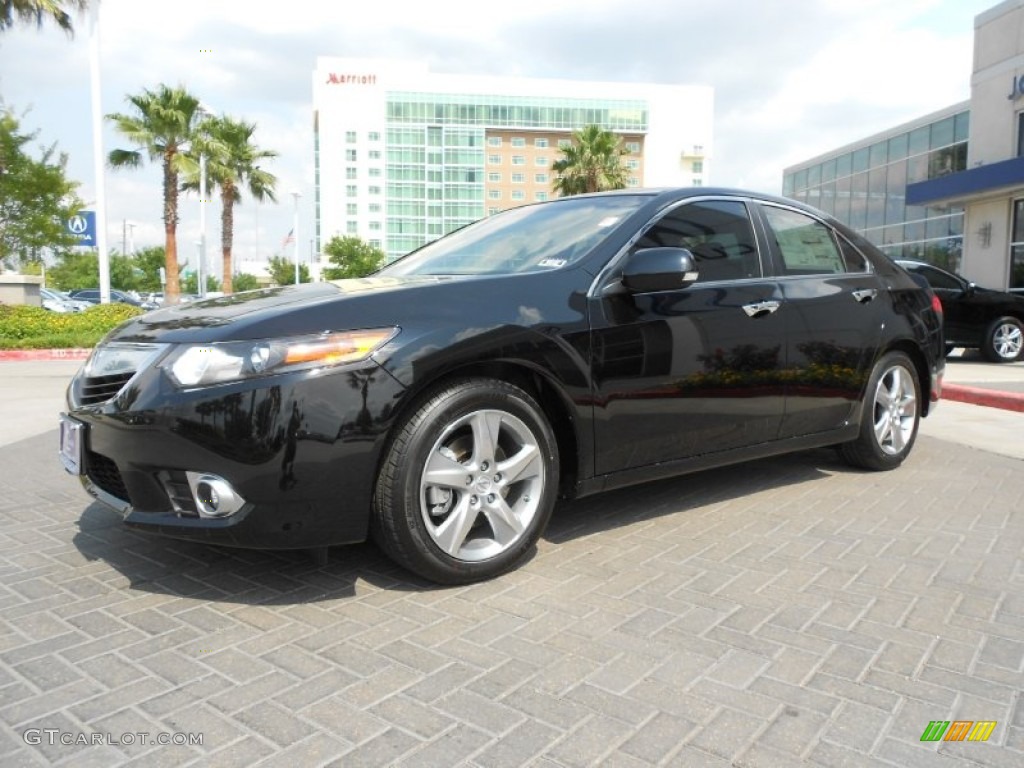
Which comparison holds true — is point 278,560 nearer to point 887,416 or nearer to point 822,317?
point 822,317

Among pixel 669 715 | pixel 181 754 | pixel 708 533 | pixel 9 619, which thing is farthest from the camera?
pixel 708 533

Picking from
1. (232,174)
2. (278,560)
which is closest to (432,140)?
(232,174)

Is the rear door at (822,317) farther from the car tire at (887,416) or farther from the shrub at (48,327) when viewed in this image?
the shrub at (48,327)

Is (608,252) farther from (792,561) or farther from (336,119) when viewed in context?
(336,119)

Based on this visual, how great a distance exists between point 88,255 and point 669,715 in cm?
8118

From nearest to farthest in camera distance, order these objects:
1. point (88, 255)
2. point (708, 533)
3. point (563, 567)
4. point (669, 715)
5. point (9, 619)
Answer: point (669, 715), point (9, 619), point (563, 567), point (708, 533), point (88, 255)

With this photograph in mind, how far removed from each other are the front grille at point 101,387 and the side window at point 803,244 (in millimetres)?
3197

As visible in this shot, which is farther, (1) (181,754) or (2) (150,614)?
(2) (150,614)

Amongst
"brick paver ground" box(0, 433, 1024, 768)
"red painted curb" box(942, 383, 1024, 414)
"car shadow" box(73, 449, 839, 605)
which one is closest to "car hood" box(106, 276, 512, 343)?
"car shadow" box(73, 449, 839, 605)

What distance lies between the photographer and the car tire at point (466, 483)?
2789 millimetres

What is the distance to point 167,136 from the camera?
93.1 ft

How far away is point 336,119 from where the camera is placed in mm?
104250

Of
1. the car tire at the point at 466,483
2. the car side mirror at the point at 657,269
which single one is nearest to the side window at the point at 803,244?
the car side mirror at the point at 657,269

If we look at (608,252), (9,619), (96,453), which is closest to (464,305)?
(608,252)
